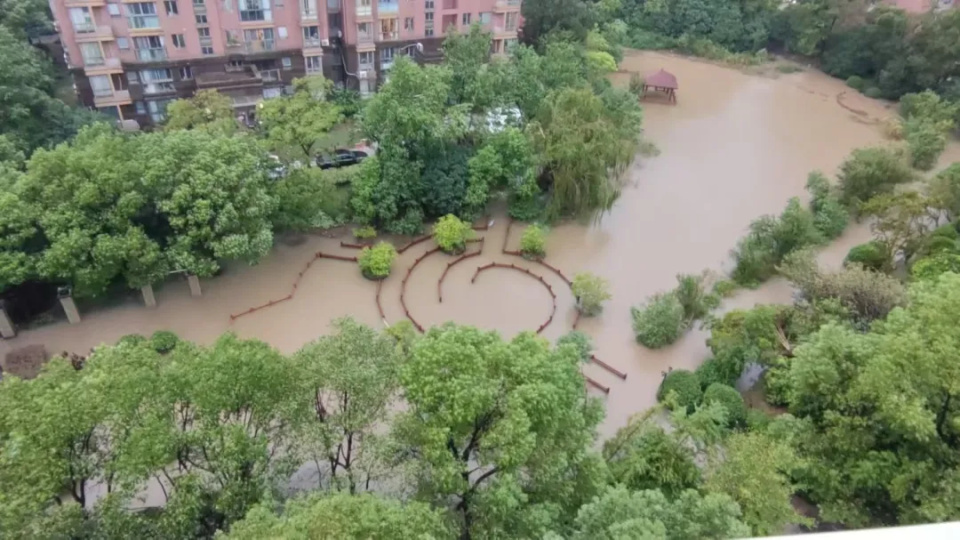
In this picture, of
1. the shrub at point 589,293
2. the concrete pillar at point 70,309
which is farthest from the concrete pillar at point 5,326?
the shrub at point 589,293

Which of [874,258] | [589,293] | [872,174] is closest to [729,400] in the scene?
[589,293]

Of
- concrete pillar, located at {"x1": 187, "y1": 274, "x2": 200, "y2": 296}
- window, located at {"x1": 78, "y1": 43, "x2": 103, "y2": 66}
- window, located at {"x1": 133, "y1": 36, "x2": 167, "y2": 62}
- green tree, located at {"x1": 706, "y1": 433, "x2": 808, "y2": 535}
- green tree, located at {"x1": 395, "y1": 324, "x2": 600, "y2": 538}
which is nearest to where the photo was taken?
green tree, located at {"x1": 395, "y1": 324, "x2": 600, "y2": 538}

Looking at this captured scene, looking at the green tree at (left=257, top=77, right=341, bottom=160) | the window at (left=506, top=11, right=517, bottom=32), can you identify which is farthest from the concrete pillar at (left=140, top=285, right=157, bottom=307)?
the window at (left=506, top=11, right=517, bottom=32)

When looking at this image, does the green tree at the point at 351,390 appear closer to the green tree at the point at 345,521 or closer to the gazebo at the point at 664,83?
the green tree at the point at 345,521

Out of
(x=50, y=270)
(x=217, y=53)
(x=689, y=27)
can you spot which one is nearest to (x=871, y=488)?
(x=50, y=270)

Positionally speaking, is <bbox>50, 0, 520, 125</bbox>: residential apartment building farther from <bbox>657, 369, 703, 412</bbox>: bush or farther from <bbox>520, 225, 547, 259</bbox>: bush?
<bbox>657, 369, 703, 412</bbox>: bush

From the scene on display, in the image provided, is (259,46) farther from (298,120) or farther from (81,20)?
(298,120)
